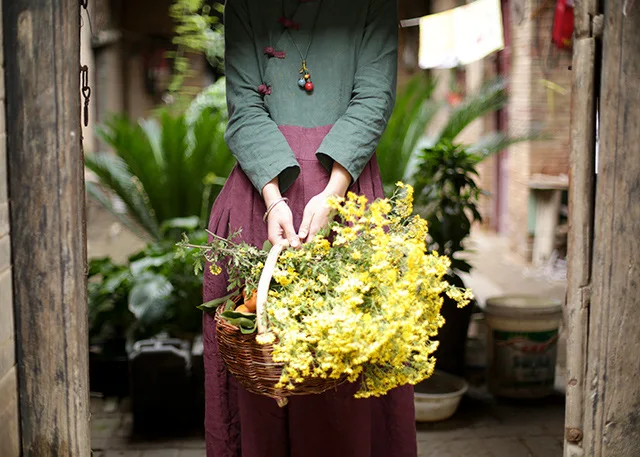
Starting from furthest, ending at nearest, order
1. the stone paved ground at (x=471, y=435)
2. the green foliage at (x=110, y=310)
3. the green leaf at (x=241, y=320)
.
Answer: the green foliage at (x=110, y=310) → the stone paved ground at (x=471, y=435) → the green leaf at (x=241, y=320)

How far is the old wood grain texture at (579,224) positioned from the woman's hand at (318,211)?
0.71 metres

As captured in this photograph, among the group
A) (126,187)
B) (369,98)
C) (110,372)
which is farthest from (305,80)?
(126,187)

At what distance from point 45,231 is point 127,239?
847cm

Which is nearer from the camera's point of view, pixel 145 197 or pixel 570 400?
pixel 570 400

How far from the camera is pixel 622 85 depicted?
7.88 ft

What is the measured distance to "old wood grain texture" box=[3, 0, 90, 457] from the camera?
2258 millimetres

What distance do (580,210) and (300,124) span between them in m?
0.89

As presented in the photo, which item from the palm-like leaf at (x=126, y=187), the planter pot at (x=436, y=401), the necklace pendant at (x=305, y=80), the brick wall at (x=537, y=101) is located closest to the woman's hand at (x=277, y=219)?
the necklace pendant at (x=305, y=80)

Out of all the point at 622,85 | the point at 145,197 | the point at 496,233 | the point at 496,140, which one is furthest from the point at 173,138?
the point at 496,233

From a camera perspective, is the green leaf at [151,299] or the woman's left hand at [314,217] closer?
the woman's left hand at [314,217]

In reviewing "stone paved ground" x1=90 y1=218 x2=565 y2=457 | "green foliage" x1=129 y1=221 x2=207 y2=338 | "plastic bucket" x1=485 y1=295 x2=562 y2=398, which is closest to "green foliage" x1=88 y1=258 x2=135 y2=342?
"green foliage" x1=129 y1=221 x2=207 y2=338

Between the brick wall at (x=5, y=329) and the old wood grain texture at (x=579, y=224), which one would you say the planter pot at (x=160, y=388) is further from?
Answer: the old wood grain texture at (x=579, y=224)

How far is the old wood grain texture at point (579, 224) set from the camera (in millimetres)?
2426

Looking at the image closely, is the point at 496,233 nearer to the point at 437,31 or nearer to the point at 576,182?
the point at 437,31
